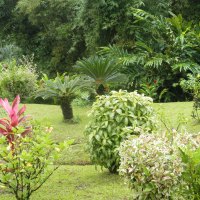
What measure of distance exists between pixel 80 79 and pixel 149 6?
22.1 ft

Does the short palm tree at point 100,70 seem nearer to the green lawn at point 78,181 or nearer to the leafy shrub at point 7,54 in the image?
the green lawn at point 78,181

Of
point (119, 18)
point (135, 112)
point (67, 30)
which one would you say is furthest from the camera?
point (67, 30)

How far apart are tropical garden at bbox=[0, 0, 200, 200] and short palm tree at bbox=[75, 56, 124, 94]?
0.02 meters

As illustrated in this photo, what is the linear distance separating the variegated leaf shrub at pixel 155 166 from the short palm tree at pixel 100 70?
591cm

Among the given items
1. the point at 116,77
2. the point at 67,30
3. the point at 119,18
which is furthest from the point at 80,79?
the point at 67,30

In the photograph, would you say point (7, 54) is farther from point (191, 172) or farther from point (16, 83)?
point (191, 172)

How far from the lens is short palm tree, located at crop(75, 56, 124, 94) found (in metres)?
9.79

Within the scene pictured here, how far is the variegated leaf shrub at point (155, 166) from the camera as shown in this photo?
3705 millimetres

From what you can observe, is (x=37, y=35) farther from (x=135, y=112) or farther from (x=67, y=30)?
(x=135, y=112)

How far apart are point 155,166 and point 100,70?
6.28 meters

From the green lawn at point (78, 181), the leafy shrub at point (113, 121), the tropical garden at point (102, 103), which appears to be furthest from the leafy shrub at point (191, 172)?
the leafy shrub at point (113, 121)

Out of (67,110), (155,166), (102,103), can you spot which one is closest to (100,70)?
(67,110)

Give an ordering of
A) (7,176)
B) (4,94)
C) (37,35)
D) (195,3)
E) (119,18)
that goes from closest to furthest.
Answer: (7,176) → (4,94) → (119,18) → (195,3) → (37,35)

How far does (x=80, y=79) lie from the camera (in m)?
8.84
